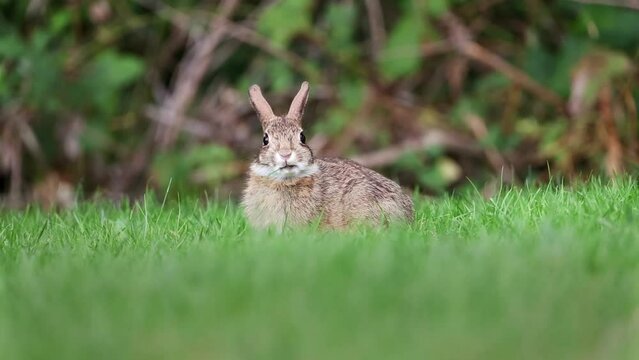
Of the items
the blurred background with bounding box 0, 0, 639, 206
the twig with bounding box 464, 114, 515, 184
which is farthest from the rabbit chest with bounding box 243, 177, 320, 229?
the twig with bounding box 464, 114, 515, 184

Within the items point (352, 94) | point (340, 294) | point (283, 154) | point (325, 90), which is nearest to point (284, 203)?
point (283, 154)

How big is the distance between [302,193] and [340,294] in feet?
7.88

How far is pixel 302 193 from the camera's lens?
273 inches

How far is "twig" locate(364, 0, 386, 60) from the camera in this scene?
1129 cm

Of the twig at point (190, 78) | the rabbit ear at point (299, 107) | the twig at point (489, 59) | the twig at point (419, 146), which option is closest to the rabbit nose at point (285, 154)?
the rabbit ear at point (299, 107)

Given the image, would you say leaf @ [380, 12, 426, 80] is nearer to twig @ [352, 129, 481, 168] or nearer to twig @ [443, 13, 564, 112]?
twig @ [443, 13, 564, 112]

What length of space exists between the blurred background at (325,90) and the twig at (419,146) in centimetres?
2

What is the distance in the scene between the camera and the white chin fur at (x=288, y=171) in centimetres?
682

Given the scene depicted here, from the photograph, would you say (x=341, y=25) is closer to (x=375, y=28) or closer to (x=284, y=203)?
(x=375, y=28)

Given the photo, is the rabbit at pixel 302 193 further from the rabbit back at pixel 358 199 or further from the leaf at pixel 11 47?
the leaf at pixel 11 47

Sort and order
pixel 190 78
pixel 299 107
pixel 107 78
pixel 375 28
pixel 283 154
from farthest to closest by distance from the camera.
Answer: pixel 190 78
pixel 375 28
pixel 107 78
pixel 299 107
pixel 283 154

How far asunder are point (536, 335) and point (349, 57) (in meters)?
7.09

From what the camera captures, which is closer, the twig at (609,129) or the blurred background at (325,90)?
the twig at (609,129)

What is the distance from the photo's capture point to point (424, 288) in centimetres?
460
